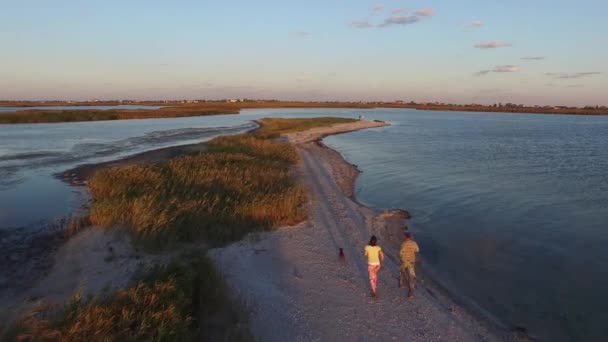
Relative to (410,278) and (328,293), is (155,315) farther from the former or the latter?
(410,278)

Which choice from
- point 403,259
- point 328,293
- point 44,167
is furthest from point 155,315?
point 44,167

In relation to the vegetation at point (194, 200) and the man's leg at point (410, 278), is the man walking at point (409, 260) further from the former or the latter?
the vegetation at point (194, 200)

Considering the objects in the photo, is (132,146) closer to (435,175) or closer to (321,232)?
(435,175)

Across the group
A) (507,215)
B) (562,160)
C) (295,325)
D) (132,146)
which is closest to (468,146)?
(562,160)

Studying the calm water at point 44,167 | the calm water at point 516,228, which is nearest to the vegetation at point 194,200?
the calm water at point 44,167

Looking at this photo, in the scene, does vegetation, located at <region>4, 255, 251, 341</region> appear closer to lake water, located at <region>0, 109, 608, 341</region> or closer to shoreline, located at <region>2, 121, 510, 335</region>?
shoreline, located at <region>2, 121, 510, 335</region>

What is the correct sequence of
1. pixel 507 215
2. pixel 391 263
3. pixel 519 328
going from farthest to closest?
pixel 507 215
pixel 391 263
pixel 519 328
